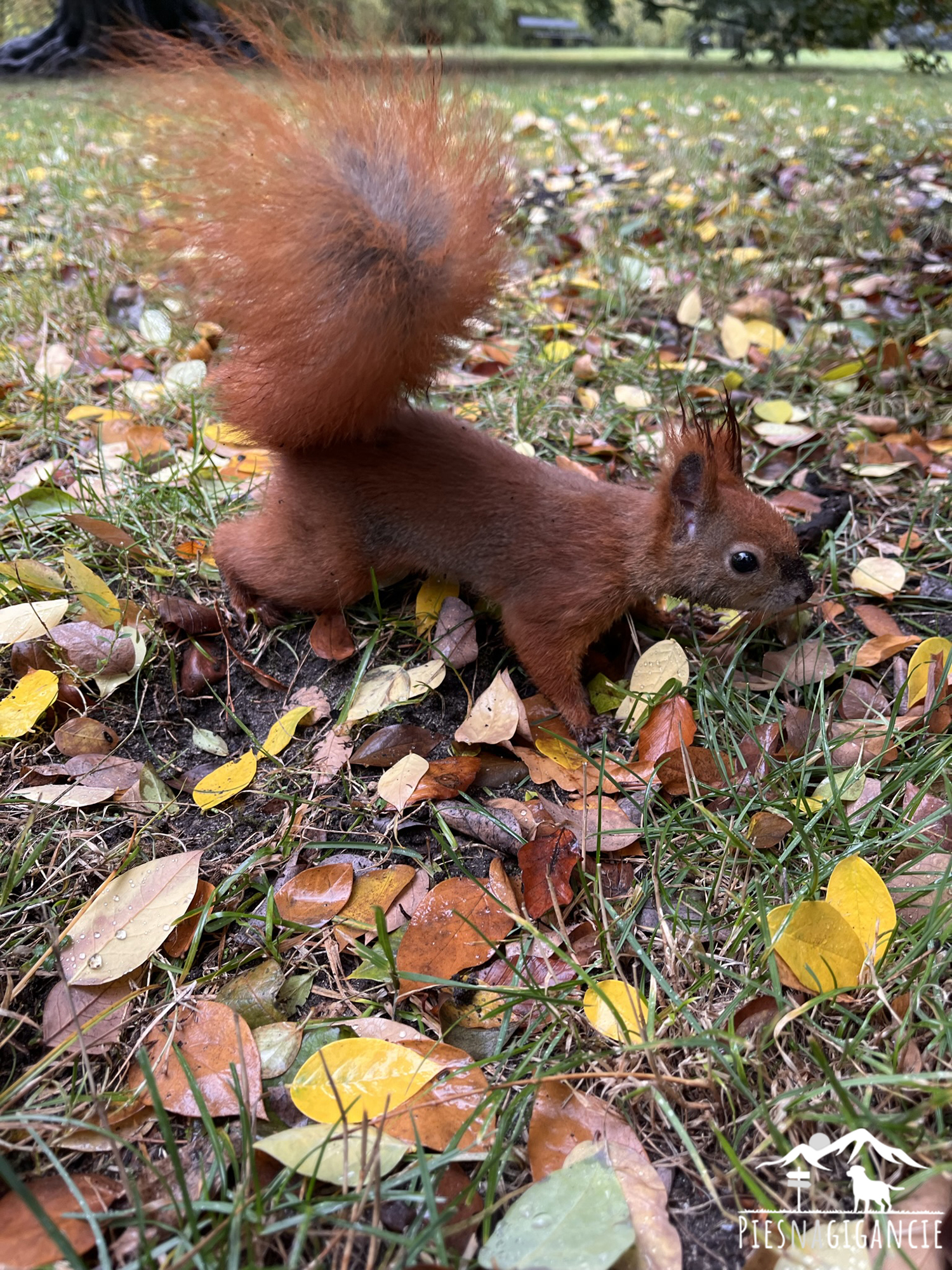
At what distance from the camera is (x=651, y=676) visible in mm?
1565

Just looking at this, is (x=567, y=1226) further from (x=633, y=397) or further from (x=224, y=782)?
(x=633, y=397)

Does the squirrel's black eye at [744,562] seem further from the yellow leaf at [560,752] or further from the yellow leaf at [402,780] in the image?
the yellow leaf at [402,780]

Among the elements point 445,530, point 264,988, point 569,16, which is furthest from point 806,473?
point 569,16

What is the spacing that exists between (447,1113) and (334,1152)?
135mm

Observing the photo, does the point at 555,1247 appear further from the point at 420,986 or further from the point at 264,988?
the point at 264,988

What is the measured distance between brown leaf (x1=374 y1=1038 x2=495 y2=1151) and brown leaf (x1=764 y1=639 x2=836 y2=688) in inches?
38.7

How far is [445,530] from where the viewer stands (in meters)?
1.60

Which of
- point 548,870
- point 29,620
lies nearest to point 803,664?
point 548,870

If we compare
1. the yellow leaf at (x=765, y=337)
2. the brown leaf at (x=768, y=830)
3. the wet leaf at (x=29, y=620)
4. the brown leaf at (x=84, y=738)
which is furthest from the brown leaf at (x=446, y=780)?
the yellow leaf at (x=765, y=337)

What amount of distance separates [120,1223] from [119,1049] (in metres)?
0.23

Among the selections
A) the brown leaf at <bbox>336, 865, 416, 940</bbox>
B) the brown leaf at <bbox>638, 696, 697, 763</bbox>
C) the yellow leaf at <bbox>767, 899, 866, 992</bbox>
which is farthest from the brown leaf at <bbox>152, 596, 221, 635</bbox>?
the yellow leaf at <bbox>767, 899, 866, 992</bbox>

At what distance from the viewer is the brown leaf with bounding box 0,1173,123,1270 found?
80cm

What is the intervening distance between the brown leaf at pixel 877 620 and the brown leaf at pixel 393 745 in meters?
0.96

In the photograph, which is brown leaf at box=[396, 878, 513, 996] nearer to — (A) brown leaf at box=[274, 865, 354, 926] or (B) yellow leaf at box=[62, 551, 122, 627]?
(A) brown leaf at box=[274, 865, 354, 926]
